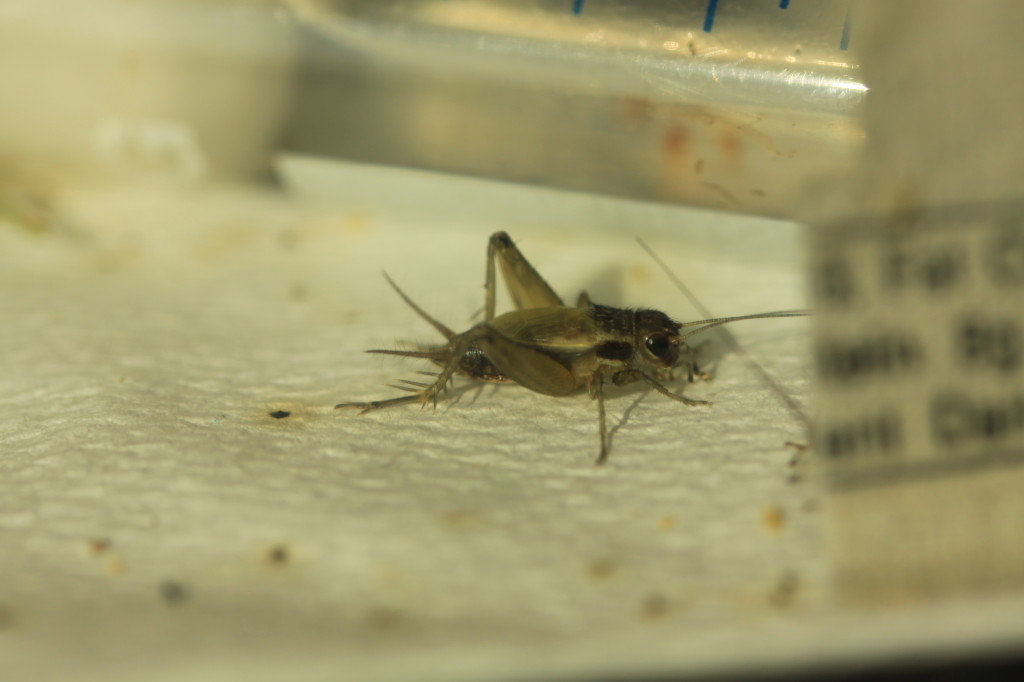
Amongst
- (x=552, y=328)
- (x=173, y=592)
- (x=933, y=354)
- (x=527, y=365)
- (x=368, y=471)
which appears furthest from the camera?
(x=552, y=328)

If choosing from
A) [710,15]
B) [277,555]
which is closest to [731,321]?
[710,15]

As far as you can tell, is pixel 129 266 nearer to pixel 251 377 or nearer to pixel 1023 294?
pixel 251 377

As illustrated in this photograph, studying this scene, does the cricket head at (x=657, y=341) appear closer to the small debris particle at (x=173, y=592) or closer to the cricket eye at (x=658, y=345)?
the cricket eye at (x=658, y=345)

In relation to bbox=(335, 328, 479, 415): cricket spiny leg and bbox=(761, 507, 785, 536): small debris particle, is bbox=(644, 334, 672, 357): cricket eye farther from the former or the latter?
bbox=(761, 507, 785, 536): small debris particle

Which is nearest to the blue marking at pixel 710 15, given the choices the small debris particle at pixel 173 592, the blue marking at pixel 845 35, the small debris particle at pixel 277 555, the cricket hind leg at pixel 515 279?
the blue marking at pixel 845 35

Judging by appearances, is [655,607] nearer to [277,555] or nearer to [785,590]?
[785,590]

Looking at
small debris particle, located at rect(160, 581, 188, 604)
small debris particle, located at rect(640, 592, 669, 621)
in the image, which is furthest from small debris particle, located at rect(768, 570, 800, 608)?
small debris particle, located at rect(160, 581, 188, 604)
